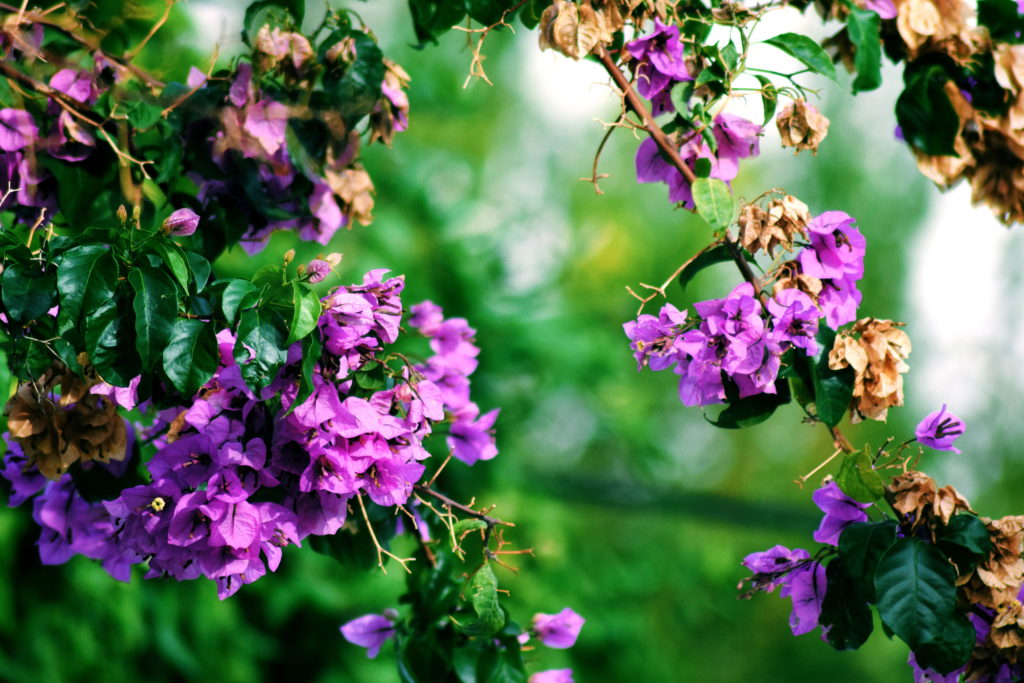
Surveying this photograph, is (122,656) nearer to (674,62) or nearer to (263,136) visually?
(263,136)

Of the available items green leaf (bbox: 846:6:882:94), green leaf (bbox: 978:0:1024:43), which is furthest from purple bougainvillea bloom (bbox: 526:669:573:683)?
green leaf (bbox: 978:0:1024:43)

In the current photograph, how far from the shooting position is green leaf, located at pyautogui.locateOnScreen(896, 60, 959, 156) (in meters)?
0.95

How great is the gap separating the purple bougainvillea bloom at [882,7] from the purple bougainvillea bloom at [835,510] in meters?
0.45

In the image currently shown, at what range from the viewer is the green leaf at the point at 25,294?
676mm

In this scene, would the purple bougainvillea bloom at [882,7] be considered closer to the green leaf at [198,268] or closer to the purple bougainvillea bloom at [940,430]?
the purple bougainvillea bloom at [940,430]

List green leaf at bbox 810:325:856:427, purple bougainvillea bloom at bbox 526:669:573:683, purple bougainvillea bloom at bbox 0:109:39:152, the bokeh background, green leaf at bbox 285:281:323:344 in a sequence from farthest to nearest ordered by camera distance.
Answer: the bokeh background, purple bougainvillea bloom at bbox 526:669:573:683, purple bougainvillea bloom at bbox 0:109:39:152, green leaf at bbox 810:325:856:427, green leaf at bbox 285:281:323:344

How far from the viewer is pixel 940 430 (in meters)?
0.77

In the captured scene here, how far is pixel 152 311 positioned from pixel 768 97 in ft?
1.69

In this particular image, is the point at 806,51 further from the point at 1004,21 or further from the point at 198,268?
the point at 198,268

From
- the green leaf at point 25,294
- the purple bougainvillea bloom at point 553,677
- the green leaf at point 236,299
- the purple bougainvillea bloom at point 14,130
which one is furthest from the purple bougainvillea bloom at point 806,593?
the purple bougainvillea bloom at point 14,130

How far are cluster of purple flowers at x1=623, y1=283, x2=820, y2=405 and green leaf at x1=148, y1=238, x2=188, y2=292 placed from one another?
0.31 metres

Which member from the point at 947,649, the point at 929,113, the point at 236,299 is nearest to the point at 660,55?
the point at 929,113

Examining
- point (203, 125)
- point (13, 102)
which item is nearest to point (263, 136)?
point (203, 125)

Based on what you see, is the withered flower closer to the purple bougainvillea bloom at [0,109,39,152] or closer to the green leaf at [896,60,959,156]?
the green leaf at [896,60,959,156]
